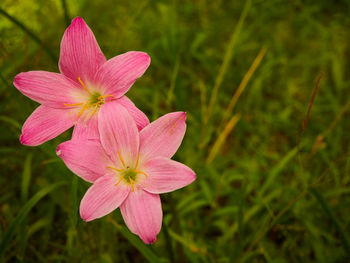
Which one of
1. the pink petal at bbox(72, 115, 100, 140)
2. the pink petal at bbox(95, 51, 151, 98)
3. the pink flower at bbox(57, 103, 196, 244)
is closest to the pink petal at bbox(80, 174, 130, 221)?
the pink flower at bbox(57, 103, 196, 244)

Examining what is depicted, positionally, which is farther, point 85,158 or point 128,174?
point 128,174

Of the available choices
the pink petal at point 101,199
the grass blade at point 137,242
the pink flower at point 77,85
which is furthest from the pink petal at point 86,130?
the grass blade at point 137,242

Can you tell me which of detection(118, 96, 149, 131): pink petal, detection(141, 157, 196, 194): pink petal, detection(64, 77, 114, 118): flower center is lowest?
detection(141, 157, 196, 194): pink petal

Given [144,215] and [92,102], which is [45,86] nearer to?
[92,102]

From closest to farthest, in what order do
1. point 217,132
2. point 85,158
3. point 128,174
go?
1. point 85,158
2. point 128,174
3. point 217,132

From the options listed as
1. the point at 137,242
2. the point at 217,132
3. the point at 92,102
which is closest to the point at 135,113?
the point at 92,102

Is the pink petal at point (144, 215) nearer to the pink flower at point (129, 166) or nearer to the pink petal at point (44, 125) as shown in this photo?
the pink flower at point (129, 166)

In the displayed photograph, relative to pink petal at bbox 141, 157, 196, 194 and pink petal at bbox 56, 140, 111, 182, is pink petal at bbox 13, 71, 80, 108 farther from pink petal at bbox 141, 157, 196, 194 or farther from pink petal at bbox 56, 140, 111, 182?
pink petal at bbox 141, 157, 196, 194
